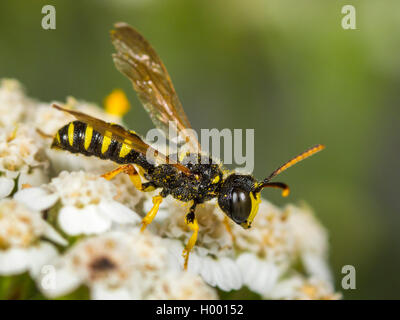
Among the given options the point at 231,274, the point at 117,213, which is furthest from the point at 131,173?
the point at 231,274

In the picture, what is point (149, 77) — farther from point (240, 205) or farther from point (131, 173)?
point (240, 205)

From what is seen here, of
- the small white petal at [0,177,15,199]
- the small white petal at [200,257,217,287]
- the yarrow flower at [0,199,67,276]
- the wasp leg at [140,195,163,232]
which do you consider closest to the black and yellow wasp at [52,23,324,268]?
the wasp leg at [140,195,163,232]

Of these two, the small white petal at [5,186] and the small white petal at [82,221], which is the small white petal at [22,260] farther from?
the small white petal at [5,186]

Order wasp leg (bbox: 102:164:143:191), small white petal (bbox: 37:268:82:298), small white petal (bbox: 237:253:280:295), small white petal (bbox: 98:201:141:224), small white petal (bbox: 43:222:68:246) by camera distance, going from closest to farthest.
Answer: small white petal (bbox: 37:268:82:298)
small white petal (bbox: 43:222:68:246)
small white petal (bbox: 98:201:141:224)
wasp leg (bbox: 102:164:143:191)
small white petal (bbox: 237:253:280:295)

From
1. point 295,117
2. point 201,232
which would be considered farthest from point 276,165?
point 201,232

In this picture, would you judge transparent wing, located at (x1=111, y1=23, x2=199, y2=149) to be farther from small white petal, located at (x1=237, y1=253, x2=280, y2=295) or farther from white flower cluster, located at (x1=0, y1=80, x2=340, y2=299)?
small white petal, located at (x1=237, y1=253, x2=280, y2=295)
